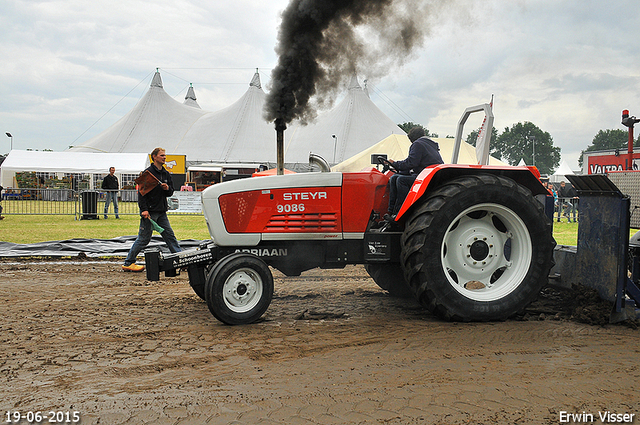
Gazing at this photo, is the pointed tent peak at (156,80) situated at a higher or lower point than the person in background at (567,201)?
higher

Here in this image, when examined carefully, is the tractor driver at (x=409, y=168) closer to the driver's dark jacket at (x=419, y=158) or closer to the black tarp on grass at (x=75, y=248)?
the driver's dark jacket at (x=419, y=158)

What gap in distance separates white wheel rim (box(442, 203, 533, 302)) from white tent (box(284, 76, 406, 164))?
28942 millimetres

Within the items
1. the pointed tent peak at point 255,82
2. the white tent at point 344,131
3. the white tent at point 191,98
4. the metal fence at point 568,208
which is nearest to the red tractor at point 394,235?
Result: the metal fence at point 568,208

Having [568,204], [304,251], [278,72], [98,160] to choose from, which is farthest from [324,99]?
[98,160]

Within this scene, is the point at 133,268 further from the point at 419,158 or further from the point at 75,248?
the point at 419,158

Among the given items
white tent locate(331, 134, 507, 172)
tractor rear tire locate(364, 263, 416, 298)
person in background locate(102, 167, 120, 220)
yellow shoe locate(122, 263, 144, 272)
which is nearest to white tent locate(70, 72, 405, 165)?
white tent locate(331, 134, 507, 172)

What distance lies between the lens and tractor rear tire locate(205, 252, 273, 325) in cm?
404

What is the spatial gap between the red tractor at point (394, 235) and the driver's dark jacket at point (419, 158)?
20 centimetres

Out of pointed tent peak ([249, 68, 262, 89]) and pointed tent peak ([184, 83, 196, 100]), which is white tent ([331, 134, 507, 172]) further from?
pointed tent peak ([184, 83, 196, 100])

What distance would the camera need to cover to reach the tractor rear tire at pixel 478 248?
4.12 meters

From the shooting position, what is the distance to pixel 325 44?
237 inches

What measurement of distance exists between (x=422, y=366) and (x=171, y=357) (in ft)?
5.51

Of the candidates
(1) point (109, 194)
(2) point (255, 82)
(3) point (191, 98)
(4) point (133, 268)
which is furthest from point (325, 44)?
(3) point (191, 98)

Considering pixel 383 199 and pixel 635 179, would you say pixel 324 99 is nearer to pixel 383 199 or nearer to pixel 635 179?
pixel 383 199
